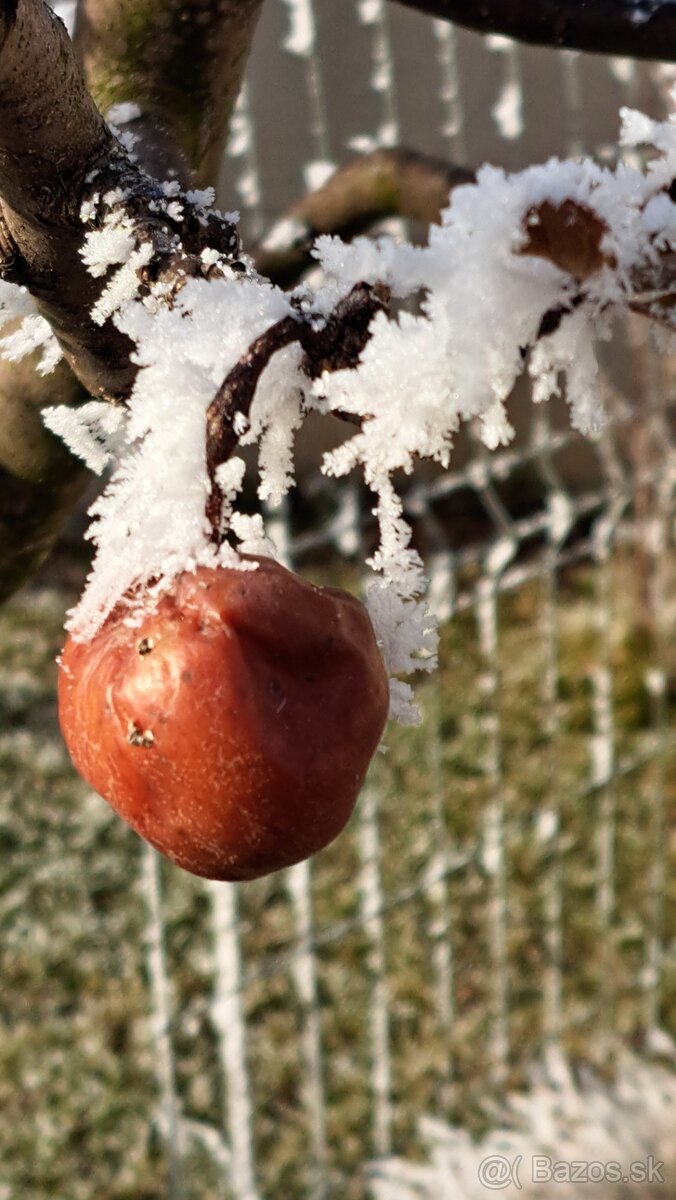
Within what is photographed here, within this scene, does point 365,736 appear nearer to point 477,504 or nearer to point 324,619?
point 324,619

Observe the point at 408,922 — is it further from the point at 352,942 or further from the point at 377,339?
the point at 377,339

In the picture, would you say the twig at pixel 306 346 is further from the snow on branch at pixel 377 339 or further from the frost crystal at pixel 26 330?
the frost crystal at pixel 26 330

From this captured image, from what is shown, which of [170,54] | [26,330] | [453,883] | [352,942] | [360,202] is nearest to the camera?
[26,330]

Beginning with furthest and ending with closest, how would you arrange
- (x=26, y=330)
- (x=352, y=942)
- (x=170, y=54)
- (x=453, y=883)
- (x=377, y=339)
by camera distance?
(x=453, y=883), (x=352, y=942), (x=170, y=54), (x=26, y=330), (x=377, y=339)

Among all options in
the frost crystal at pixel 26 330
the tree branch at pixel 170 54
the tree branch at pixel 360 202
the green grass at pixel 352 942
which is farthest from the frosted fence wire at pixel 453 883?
the frost crystal at pixel 26 330

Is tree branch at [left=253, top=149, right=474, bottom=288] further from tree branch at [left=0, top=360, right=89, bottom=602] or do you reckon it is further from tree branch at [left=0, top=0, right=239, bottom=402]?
tree branch at [left=0, top=0, right=239, bottom=402]

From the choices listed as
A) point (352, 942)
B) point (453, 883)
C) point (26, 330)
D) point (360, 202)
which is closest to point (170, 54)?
point (26, 330)
